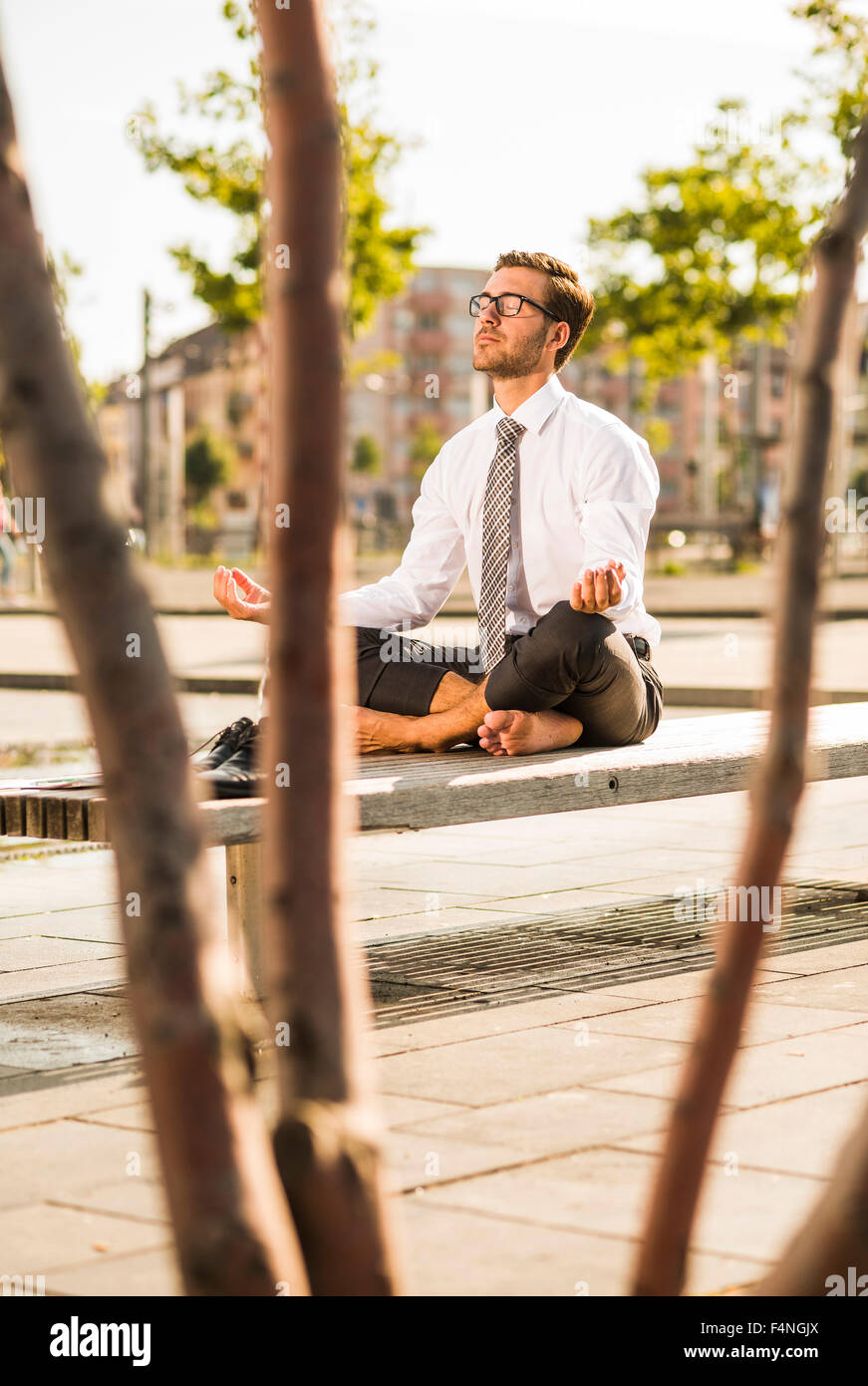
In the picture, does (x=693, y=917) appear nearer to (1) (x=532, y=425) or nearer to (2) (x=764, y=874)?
(1) (x=532, y=425)

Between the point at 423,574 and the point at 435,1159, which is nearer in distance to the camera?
the point at 435,1159

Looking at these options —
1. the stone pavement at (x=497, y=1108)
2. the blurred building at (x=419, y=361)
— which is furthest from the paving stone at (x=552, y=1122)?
the blurred building at (x=419, y=361)

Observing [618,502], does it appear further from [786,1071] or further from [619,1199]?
[619,1199]

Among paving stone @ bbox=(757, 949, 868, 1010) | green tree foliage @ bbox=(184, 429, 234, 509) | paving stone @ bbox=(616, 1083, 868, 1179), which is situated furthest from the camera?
green tree foliage @ bbox=(184, 429, 234, 509)

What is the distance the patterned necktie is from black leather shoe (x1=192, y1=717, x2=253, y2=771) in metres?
1.18

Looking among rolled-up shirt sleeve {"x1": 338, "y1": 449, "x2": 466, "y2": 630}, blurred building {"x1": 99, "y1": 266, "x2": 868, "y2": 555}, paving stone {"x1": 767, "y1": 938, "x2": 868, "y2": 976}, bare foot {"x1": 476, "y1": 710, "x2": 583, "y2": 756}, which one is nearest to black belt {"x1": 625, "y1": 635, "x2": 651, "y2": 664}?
bare foot {"x1": 476, "y1": 710, "x2": 583, "y2": 756}

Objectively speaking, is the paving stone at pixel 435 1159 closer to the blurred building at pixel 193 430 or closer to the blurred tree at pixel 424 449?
the blurred building at pixel 193 430

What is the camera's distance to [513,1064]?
4.12 m

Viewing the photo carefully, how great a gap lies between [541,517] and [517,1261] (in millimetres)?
2852

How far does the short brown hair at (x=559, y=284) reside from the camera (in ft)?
17.6

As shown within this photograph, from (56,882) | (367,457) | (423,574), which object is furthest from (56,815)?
(367,457)

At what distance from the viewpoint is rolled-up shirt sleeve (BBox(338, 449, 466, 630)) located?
18.1 ft

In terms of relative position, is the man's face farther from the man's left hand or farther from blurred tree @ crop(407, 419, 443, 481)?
blurred tree @ crop(407, 419, 443, 481)
